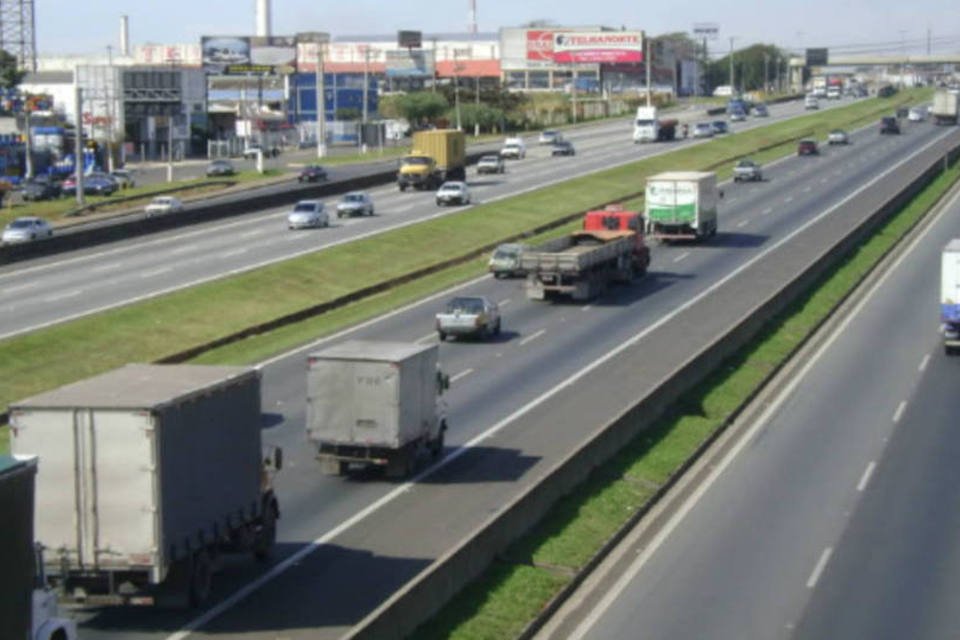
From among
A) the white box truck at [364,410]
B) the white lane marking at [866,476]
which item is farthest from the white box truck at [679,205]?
the white box truck at [364,410]

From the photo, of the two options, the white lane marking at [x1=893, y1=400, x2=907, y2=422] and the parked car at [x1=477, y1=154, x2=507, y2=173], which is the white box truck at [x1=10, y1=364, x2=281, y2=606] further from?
the parked car at [x1=477, y1=154, x2=507, y2=173]

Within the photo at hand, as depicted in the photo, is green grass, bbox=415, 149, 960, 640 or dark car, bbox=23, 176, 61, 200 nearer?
green grass, bbox=415, 149, 960, 640

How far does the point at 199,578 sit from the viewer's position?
22.9 metres

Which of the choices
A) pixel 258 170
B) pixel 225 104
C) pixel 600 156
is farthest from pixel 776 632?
pixel 225 104

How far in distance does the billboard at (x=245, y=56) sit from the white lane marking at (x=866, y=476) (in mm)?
136027

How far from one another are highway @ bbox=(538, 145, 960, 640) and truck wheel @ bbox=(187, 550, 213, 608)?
4.44 metres

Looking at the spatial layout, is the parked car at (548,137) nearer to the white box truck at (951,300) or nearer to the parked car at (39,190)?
the parked car at (39,190)

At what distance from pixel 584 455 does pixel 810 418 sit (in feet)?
29.9

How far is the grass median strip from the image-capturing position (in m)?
46.5

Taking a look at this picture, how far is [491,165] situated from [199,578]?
8857 centimetres

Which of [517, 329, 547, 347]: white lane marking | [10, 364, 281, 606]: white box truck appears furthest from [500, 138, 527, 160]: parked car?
[10, 364, 281, 606]: white box truck

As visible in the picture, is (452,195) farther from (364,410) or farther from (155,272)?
(364,410)

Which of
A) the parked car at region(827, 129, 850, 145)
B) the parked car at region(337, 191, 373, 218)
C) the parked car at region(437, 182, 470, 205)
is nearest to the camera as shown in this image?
the parked car at region(337, 191, 373, 218)

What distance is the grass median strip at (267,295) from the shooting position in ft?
153
